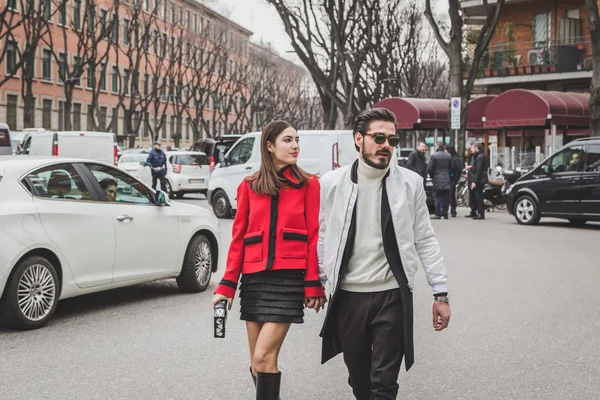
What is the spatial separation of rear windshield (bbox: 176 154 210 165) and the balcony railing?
45.8 ft

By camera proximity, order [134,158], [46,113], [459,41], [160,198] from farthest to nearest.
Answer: [46,113]
[134,158]
[459,41]
[160,198]

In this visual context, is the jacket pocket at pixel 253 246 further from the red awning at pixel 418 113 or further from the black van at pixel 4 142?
the red awning at pixel 418 113

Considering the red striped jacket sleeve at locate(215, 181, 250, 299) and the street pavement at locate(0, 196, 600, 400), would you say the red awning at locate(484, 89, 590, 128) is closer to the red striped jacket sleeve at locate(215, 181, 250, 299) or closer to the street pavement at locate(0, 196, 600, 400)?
the street pavement at locate(0, 196, 600, 400)

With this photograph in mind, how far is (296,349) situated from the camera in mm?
7000

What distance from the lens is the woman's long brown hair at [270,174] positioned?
14.6 feet

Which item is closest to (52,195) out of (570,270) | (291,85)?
(570,270)

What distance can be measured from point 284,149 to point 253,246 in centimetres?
47

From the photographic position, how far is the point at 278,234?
14.5 feet

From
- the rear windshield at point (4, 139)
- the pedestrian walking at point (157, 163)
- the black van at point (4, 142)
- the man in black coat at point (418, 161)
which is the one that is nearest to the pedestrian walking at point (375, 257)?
the man in black coat at point (418, 161)

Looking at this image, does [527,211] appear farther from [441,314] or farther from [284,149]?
[441,314]

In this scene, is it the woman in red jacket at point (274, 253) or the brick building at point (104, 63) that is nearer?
the woman in red jacket at point (274, 253)

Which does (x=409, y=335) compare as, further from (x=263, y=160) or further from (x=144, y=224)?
(x=144, y=224)

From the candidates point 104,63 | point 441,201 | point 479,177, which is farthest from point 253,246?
point 104,63

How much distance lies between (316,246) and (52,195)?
4.22 meters
